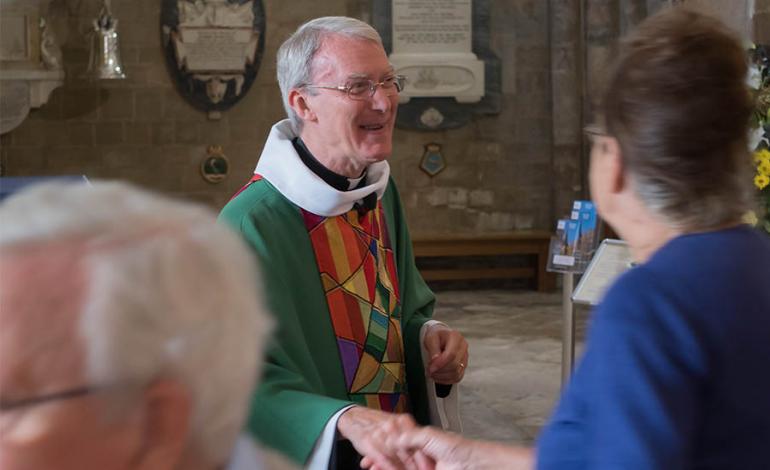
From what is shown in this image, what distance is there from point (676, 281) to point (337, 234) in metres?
1.36

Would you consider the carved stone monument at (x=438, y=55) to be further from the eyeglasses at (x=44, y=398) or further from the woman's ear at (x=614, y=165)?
the eyeglasses at (x=44, y=398)

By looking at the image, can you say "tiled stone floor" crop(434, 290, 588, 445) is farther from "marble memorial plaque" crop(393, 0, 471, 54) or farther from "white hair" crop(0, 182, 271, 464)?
"white hair" crop(0, 182, 271, 464)

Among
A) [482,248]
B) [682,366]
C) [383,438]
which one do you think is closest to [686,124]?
[682,366]

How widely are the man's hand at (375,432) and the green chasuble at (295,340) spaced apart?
0.05 m

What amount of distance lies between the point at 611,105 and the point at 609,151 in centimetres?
6

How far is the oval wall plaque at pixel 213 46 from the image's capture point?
10.2 m

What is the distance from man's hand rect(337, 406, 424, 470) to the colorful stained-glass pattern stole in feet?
0.91

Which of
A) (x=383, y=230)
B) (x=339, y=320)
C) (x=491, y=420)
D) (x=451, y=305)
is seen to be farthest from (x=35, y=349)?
(x=451, y=305)

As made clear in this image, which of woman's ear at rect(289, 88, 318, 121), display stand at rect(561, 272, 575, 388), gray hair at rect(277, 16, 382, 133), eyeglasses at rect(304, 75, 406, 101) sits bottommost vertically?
display stand at rect(561, 272, 575, 388)

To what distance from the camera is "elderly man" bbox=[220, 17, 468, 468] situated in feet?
8.35

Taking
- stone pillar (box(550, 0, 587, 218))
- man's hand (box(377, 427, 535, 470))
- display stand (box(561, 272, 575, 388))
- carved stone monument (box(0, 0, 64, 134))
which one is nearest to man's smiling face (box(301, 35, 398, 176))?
man's hand (box(377, 427, 535, 470))

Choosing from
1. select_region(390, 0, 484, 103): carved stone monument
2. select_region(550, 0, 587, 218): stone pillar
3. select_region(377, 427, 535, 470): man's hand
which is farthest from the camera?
select_region(550, 0, 587, 218): stone pillar

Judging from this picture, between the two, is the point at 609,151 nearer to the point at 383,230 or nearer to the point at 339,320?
the point at 339,320

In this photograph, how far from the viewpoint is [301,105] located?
270 centimetres
